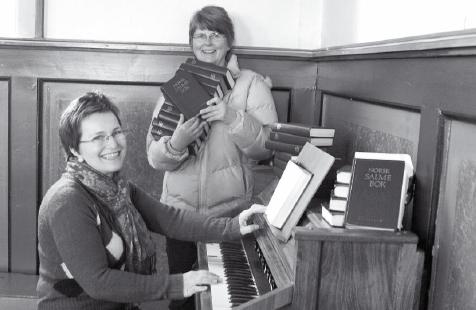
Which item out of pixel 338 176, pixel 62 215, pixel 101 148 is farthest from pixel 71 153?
pixel 338 176

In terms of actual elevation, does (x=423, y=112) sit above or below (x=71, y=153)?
above

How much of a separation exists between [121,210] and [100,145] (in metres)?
0.26

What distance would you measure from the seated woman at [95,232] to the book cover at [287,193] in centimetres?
30

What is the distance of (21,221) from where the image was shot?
12.8ft

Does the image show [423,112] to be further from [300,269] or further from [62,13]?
[62,13]

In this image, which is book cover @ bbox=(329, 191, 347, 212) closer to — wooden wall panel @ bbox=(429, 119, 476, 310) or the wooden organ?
the wooden organ

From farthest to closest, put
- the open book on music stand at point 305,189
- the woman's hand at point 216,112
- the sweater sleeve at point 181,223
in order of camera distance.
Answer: the woman's hand at point 216,112, the sweater sleeve at point 181,223, the open book on music stand at point 305,189

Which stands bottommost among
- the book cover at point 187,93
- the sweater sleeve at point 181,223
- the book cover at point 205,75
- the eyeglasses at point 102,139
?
the sweater sleeve at point 181,223

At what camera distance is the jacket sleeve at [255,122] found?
293cm

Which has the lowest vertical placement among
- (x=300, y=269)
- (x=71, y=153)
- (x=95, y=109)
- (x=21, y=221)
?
(x=21, y=221)

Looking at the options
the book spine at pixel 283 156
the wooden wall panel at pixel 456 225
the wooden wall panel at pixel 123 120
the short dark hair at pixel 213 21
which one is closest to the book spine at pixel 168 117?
the short dark hair at pixel 213 21

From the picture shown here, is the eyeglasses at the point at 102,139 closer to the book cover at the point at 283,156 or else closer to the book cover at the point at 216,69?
the book cover at the point at 283,156

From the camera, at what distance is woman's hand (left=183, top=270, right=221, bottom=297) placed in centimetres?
207

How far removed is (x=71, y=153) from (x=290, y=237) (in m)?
0.87
